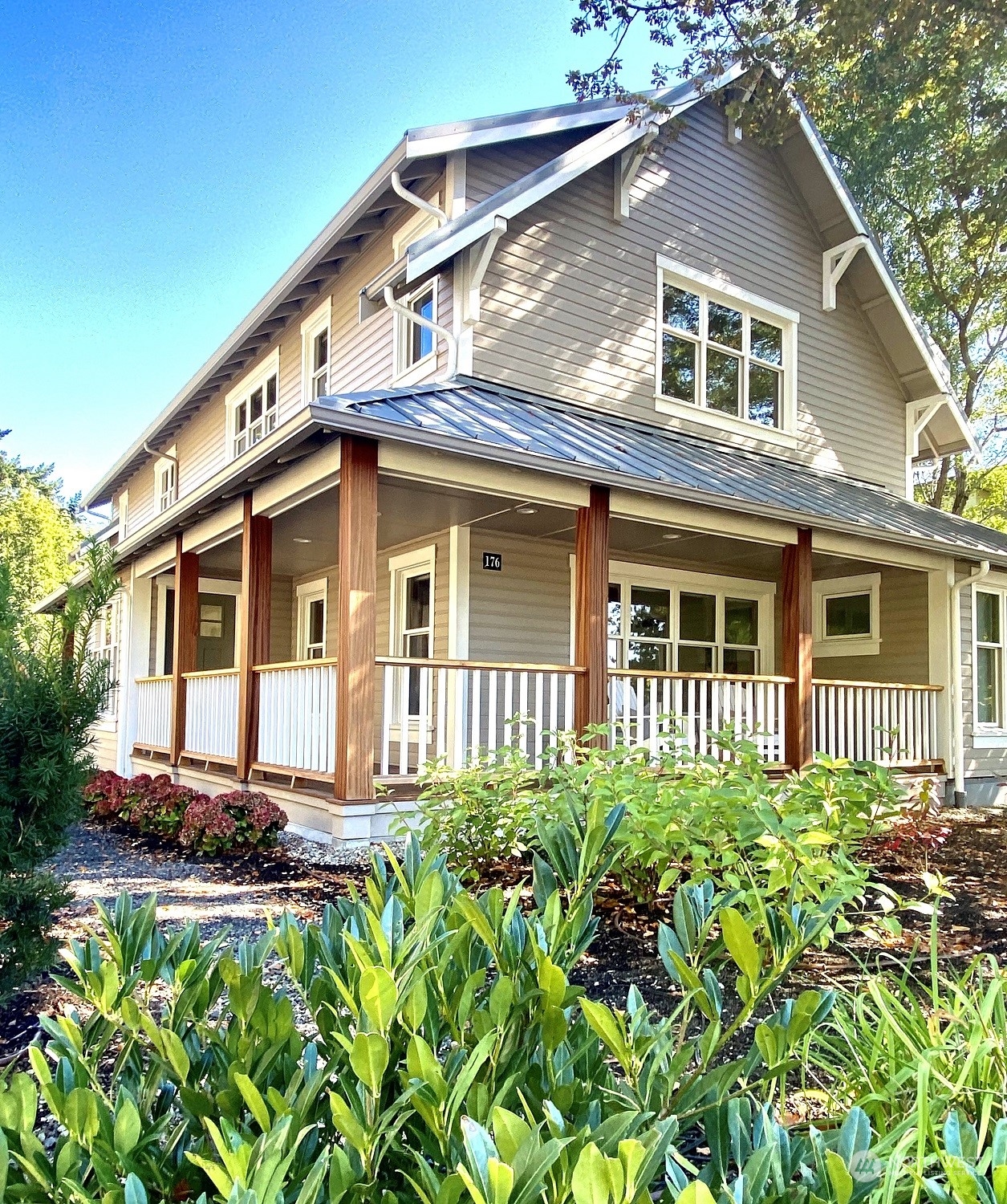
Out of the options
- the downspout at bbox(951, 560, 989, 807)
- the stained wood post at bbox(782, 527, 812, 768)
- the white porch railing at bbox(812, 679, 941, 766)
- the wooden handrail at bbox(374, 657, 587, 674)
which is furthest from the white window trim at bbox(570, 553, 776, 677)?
the wooden handrail at bbox(374, 657, 587, 674)

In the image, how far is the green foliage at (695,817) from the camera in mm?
3645

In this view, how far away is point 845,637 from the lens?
12.8 metres

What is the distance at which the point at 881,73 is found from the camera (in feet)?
28.7

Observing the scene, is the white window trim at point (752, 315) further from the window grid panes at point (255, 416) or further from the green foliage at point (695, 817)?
the green foliage at point (695, 817)

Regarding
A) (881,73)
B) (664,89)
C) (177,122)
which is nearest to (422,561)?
(664,89)

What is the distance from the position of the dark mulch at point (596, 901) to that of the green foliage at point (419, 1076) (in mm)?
1504

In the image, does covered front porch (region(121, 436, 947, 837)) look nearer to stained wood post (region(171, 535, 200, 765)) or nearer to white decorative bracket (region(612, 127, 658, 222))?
stained wood post (region(171, 535, 200, 765))

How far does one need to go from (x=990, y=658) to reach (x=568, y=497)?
26.2ft

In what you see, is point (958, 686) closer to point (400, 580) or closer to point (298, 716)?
point (400, 580)

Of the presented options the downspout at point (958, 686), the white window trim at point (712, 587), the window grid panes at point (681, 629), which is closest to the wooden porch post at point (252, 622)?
the white window trim at point (712, 587)

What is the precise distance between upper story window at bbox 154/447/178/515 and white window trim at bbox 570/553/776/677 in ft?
32.0

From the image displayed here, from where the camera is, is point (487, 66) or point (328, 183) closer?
point (487, 66)

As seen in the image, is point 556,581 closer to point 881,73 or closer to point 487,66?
point 881,73

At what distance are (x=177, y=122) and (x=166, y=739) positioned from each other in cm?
1417
